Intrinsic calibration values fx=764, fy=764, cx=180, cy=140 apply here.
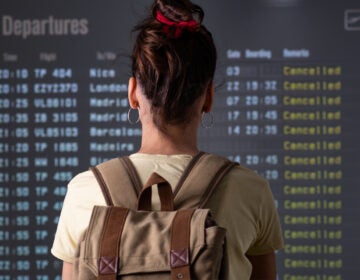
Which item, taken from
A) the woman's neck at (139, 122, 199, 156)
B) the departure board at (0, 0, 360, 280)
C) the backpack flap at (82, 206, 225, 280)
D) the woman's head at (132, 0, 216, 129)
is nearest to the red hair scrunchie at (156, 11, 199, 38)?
the woman's head at (132, 0, 216, 129)

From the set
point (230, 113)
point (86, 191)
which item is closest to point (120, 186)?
point (86, 191)

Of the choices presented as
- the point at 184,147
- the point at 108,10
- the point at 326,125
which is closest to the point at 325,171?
the point at 326,125

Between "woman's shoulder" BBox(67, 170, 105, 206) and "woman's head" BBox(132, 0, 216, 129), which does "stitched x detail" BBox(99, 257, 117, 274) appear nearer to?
"woman's shoulder" BBox(67, 170, 105, 206)

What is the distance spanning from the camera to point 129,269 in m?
0.95

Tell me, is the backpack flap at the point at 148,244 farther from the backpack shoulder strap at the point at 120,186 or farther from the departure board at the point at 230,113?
the departure board at the point at 230,113

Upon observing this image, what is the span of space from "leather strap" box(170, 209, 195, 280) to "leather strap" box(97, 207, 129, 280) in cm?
7

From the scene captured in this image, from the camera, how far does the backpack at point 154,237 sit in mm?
941

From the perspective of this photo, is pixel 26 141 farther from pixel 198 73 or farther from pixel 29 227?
pixel 198 73

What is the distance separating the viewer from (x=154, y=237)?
95 centimetres

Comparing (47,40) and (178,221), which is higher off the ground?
(47,40)

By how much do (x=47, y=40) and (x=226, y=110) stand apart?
0.73 metres

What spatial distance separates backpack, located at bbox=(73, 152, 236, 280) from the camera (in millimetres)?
941

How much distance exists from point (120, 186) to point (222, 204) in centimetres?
13

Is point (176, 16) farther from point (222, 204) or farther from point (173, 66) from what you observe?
point (222, 204)
